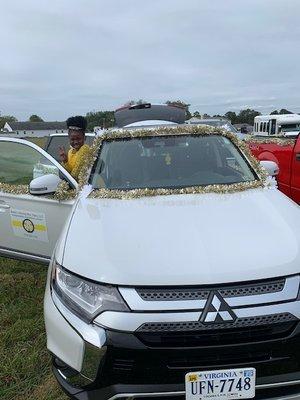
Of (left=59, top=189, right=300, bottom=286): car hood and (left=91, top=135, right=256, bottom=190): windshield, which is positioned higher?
(left=91, top=135, right=256, bottom=190): windshield

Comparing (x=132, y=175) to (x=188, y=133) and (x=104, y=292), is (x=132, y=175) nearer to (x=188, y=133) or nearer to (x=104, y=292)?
(x=188, y=133)

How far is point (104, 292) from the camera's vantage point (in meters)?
2.38

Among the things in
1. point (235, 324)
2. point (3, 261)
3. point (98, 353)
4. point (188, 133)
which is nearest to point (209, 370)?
point (235, 324)

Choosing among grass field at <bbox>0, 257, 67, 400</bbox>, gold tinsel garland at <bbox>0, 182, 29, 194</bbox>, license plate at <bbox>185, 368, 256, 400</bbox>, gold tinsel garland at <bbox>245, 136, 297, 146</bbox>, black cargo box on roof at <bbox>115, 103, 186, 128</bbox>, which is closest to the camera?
license plate at <bbox>185, 368, 256, 400</bbox>

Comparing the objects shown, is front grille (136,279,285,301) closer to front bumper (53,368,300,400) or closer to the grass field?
front bumper (53,368,300,400)

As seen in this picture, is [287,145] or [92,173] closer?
[92,173]

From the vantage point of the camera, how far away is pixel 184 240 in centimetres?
259

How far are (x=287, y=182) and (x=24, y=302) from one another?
4470mm

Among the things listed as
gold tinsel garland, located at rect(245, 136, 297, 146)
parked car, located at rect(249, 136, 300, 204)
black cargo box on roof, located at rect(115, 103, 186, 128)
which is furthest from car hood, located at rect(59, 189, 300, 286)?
gold tinsel garland, located at rect(245, 136, 297, 146)

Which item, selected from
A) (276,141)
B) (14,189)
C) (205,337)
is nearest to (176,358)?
(205,337)

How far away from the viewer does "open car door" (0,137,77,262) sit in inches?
165

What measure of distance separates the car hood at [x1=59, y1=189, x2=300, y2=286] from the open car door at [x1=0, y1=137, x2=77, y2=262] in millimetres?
971

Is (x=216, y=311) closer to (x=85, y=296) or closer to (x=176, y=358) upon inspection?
(x=176, y=358)

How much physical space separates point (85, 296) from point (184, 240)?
23.9 inches
